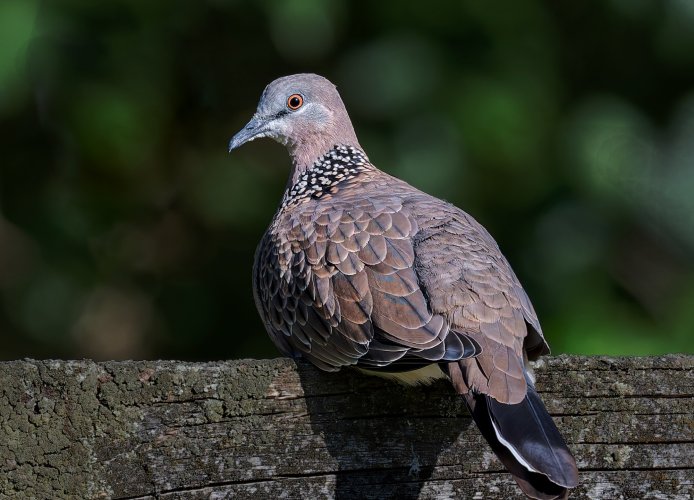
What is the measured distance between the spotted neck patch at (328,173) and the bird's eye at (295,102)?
0.26 metres

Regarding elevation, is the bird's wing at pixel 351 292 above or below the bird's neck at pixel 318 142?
above

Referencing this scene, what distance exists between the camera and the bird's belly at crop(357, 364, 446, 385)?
2402 mm

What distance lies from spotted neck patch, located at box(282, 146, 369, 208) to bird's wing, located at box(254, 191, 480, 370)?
1.19ft

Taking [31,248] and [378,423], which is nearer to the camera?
[378,423]

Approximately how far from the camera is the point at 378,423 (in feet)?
7.30

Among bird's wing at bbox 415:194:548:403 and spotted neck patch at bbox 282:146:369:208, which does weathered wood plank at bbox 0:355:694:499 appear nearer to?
bird's wing at bbox 415:194:548:403

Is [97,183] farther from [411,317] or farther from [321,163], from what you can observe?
[411,317]

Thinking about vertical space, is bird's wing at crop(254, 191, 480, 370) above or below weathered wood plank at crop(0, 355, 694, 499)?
below

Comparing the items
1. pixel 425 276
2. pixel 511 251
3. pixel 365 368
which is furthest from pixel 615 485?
pixel 511 251

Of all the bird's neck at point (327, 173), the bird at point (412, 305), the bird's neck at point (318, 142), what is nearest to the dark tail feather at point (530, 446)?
the bird at point (412, 305)

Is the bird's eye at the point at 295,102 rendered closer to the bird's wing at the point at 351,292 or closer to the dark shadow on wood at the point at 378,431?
the bird's wing at the point at 351,292

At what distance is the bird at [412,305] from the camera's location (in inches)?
85.9

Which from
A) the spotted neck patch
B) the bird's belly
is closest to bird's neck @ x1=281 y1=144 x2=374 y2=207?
the spotted neck patch

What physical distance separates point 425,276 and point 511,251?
9.83 ft
